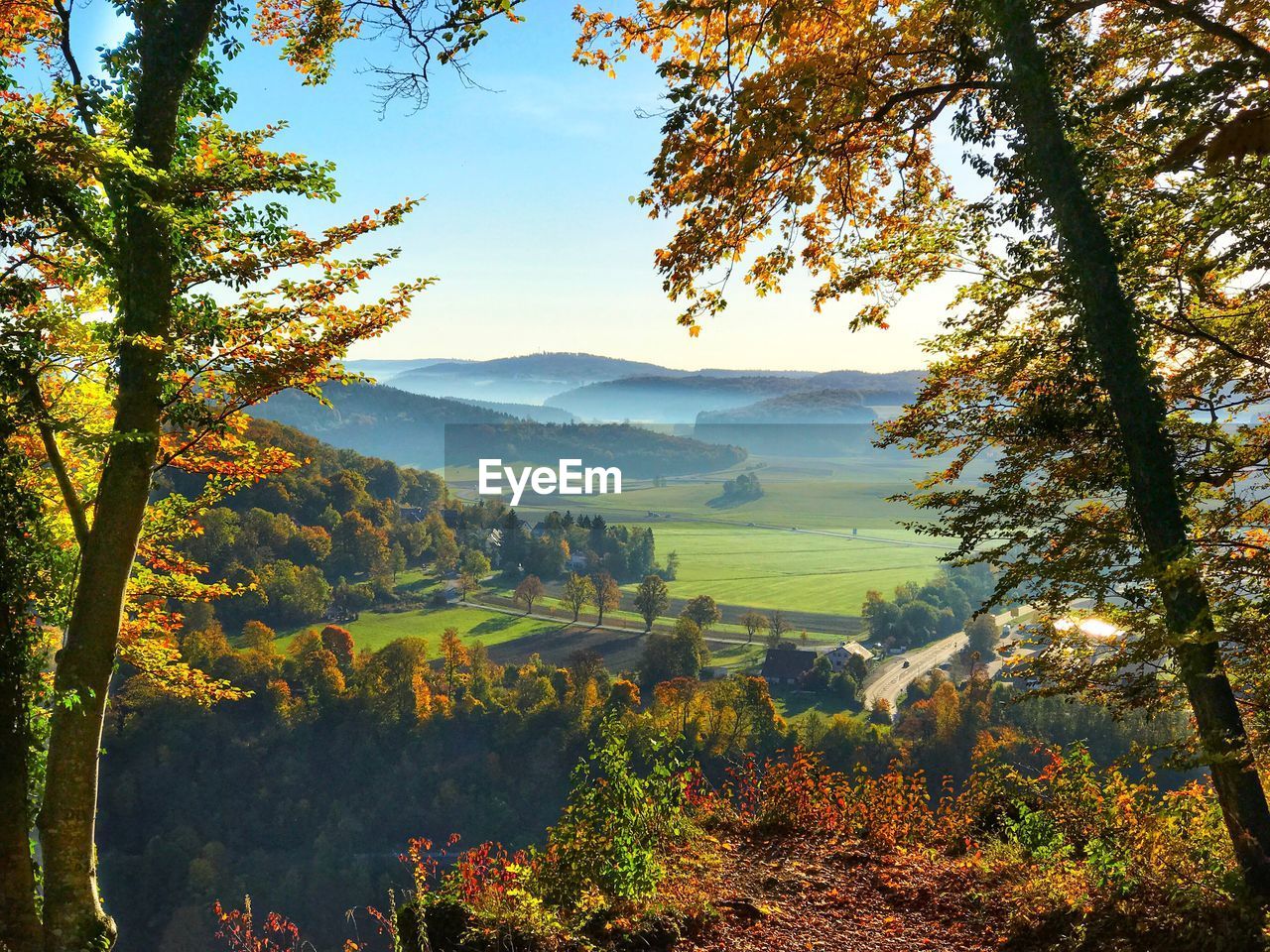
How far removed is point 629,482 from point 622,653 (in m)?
124

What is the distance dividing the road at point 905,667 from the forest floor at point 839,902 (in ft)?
186

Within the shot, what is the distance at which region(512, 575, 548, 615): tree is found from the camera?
8381 cm

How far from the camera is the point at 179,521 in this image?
6.54m

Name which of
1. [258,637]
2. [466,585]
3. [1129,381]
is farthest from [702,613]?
[1129,381]

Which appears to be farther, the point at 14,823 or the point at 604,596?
the point at 604,596

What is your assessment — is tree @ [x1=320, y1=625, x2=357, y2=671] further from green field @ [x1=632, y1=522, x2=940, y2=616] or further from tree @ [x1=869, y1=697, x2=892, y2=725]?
tree @ [x1=869, y1=697, x2=892, y2=725]

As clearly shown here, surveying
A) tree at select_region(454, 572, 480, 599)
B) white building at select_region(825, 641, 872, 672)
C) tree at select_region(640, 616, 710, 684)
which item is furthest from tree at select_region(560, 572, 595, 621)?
white building at select_region(825, 641, 872, 672)

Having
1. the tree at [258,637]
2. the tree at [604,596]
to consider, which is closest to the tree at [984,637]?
the tree at [604,596]

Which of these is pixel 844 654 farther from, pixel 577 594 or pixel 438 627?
pixel 438 627

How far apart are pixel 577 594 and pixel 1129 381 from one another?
76793 mm

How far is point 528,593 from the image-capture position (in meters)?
84.2

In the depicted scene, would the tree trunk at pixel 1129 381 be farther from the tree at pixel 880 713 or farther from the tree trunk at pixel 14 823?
the tree at pixel 880 713

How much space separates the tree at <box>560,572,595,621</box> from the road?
1185 inches

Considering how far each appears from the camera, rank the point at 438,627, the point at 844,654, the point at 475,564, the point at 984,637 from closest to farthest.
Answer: the point at 844,654 → the point at 984,637 → the point at 438,627 → the point at 475,564
